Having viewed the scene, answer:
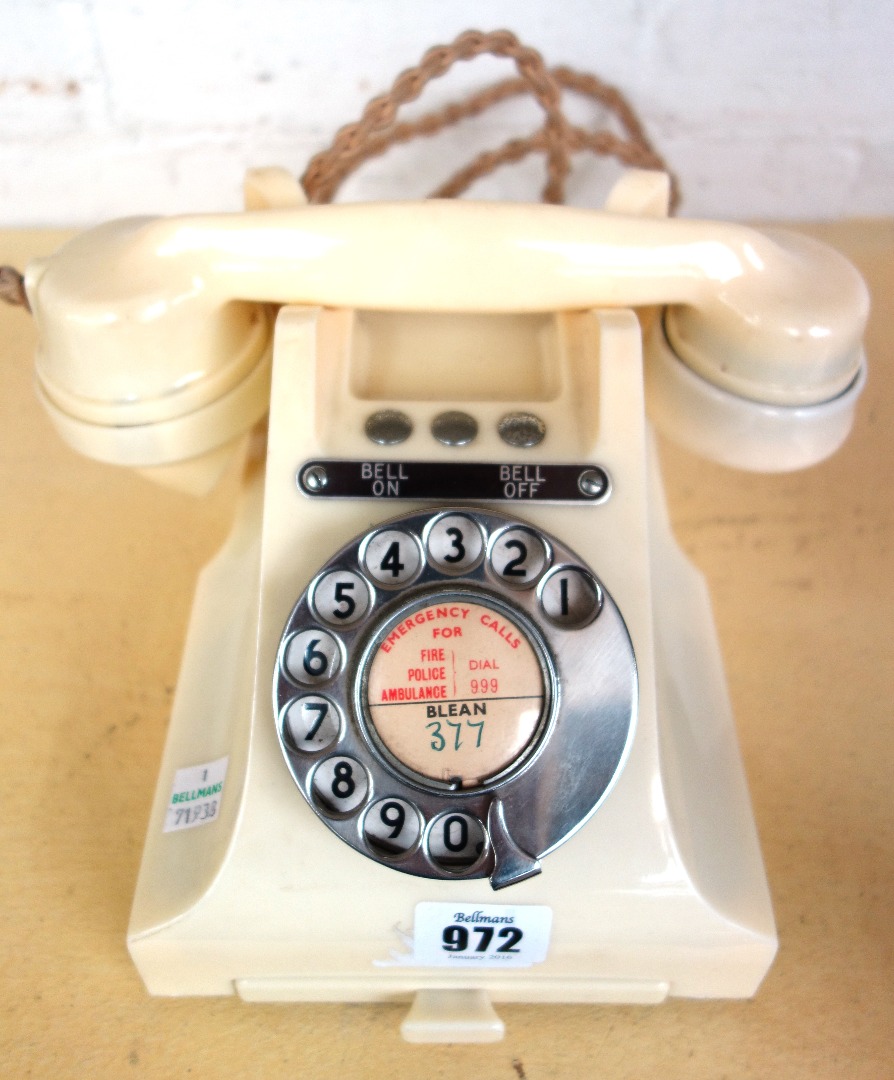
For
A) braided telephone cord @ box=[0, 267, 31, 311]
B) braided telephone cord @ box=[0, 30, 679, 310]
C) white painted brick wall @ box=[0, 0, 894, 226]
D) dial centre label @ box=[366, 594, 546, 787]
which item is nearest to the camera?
dial centre label @ box=[366, 594, 546, 787]

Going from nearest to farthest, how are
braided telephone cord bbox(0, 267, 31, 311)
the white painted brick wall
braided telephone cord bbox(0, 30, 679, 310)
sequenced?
1. braided telephone cord bbox(0, 267, 31, 311)
2. braided telephone cord bbox(0, 30, 679, 310)
3. the white painted brick wall

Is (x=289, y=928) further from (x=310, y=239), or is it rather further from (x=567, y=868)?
(x=310, y=239)

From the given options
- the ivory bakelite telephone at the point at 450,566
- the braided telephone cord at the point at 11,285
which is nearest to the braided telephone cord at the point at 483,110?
the ivory bakelite telephone at the point at 450,566

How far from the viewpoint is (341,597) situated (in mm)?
612

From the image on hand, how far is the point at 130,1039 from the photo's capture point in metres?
0.64

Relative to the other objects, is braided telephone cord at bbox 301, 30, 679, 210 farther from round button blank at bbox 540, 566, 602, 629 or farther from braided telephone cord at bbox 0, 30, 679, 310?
round button blank at bbox 540, 566, 602, 629

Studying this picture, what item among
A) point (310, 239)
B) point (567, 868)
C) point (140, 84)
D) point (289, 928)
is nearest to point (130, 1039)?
point (289, 928)

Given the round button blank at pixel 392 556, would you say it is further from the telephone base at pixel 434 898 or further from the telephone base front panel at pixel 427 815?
the telephone base at pixel 434 898

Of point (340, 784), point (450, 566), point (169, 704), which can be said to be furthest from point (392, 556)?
point (169, 704)

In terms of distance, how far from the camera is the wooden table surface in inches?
25.2

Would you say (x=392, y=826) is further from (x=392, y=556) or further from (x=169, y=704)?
(x=169, y=704)

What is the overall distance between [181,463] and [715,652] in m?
0.44

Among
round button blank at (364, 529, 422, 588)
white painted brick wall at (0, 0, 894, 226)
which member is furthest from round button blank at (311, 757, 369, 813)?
white painted brick wall at (0, 0, 894, 226)

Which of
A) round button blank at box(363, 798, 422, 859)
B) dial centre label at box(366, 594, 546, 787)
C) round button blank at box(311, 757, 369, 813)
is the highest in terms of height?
dial centre label at box(366, 594, 546, 787)
